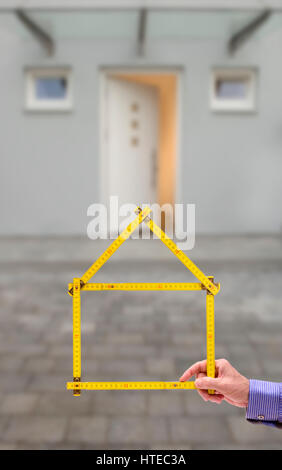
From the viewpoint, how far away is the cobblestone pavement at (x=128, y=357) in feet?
7.60

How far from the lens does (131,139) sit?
797 cm

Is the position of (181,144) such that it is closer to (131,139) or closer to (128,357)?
(131,139)

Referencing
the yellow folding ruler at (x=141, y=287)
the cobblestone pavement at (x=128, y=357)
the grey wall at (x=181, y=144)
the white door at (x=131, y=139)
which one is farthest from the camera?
the white door at (x=131, y=139)

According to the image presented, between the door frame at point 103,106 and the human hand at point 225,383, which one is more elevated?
the door frame at point 103,106

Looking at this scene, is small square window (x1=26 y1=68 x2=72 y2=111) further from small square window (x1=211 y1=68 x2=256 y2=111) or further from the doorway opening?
small square window (x1=211 y1=68 x2=256 y2=111)

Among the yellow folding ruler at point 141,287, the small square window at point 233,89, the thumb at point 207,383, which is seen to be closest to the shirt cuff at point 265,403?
the thumb at point 207,383

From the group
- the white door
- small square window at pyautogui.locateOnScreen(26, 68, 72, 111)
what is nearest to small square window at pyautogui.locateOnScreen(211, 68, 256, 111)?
the white door

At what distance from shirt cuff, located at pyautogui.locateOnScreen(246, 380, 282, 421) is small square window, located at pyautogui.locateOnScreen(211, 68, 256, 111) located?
282 inches

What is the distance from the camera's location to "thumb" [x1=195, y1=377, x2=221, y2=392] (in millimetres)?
741

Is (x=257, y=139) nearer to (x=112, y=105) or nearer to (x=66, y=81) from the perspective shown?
(x=112, y=105)

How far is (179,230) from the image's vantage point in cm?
750

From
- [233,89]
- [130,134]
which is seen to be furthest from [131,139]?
[233,89]

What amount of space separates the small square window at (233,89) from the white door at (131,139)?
1148 mm

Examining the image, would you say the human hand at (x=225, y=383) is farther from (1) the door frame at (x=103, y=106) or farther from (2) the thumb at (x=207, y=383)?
(1) the door frame at (x=103, y=106)
